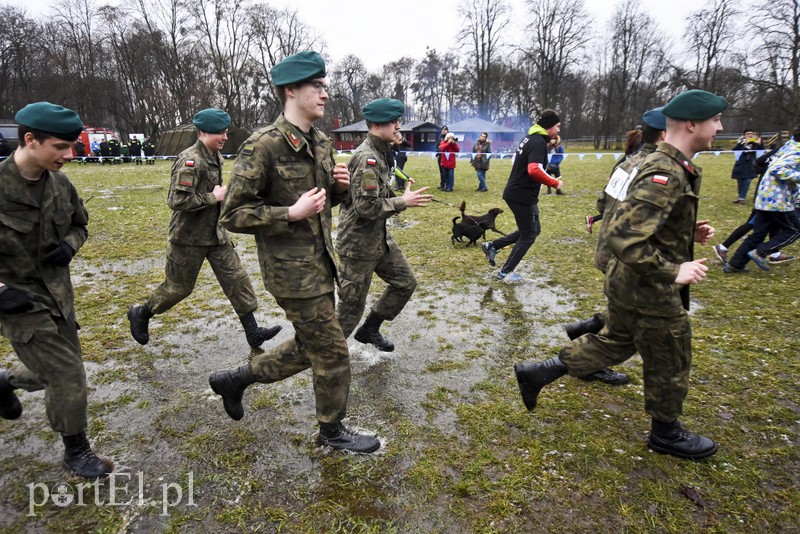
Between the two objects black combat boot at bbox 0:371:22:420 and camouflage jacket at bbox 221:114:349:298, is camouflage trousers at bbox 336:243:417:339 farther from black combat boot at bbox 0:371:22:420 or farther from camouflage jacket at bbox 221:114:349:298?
black combat boot at bbox 0:371:22:420

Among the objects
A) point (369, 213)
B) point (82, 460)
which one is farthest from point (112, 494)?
point (369, 213)

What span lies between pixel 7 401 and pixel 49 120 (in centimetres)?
204

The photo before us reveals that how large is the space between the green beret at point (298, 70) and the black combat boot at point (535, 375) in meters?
2.32

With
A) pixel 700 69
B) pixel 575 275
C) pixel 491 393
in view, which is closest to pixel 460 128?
pixel 700 69

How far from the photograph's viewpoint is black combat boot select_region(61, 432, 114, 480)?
107 inches

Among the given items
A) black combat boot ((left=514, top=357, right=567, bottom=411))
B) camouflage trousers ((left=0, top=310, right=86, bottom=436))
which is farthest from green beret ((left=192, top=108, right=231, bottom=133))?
black combat boot ((left=514, top=357, right=567, bottom=411))

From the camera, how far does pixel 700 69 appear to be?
44.8m

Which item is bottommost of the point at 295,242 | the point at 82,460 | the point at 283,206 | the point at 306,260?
the point at 82,460

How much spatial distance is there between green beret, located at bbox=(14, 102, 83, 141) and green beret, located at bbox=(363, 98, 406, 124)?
1.99 m

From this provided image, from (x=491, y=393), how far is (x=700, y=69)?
5432cm

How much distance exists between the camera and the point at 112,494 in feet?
8.68

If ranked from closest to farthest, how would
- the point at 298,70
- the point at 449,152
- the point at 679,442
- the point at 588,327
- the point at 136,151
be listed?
the point at 298,70
the point at 679,442
the point at 588,327
the point at 449,152
the point at 136,151

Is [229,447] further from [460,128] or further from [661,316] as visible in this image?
[460,128]

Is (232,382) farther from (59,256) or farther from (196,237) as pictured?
(196,237)
